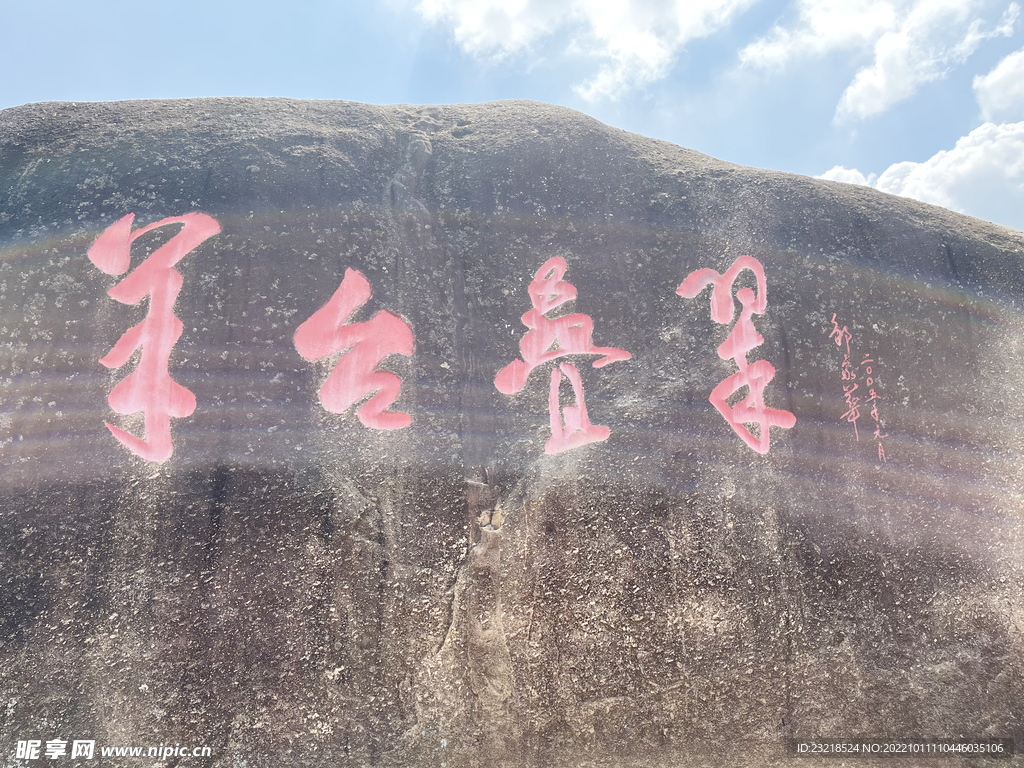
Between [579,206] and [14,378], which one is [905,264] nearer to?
[579,206]

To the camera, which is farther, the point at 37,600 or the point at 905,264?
the point at 905,264

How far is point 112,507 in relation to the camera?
3.53 meters

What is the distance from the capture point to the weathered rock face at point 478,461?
3.48 m

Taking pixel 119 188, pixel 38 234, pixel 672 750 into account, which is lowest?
pixel 672 750

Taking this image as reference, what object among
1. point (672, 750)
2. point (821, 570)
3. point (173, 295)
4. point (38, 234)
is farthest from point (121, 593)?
point (821, 570)

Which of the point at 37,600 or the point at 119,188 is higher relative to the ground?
the point at 119,188

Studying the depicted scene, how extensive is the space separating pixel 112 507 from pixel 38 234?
2.01 metres
